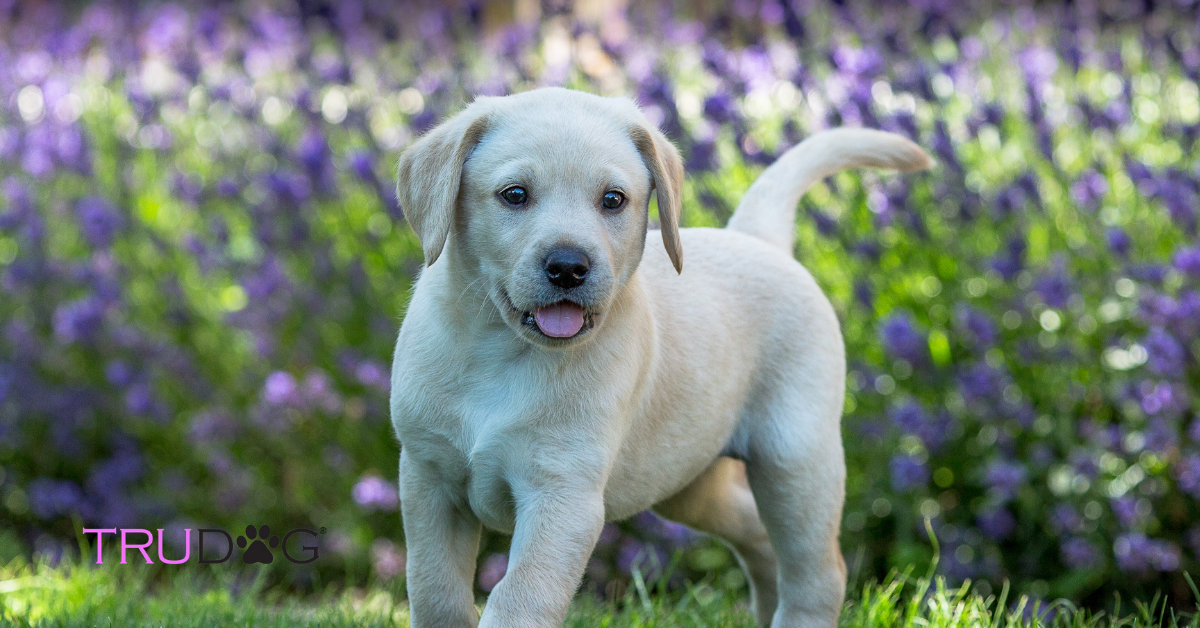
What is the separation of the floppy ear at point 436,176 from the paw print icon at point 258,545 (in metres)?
2.19

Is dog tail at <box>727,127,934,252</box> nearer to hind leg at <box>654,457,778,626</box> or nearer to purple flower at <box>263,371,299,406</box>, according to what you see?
hind leg at <box>654,457,778,626</box>

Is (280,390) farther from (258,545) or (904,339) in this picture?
(904,339)

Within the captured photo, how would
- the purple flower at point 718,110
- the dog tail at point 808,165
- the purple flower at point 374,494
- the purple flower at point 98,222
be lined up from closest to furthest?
1. the dog tail at point 808,165
2. the purple flower at point 374,494
3. the purple flower at point 718,110
4. the purple flower at point 98,222

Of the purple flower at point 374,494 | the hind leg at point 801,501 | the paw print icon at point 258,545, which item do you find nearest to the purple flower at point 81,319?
the paw print icon at point 258,545

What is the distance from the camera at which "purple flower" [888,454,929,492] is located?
3.88 m

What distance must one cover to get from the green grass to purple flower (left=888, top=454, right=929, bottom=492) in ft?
1.06

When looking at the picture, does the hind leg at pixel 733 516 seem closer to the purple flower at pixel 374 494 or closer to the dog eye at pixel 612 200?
the dog eye at pixel 612 200

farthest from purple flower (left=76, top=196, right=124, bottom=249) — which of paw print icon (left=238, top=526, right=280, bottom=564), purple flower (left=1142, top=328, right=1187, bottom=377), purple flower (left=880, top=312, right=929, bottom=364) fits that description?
purple flower (left=1142, top=328, right=1187, bottom=377)

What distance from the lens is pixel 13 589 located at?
361cm

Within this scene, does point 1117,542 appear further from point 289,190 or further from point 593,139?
point 289,190

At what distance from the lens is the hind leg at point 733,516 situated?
10.1 feet

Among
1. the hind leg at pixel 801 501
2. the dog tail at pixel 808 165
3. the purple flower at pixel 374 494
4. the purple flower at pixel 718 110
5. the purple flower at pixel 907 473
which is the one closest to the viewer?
the hind leg at pixel 801 501

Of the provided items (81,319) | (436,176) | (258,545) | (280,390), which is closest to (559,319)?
(436,176)

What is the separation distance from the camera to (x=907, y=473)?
12.7 feet
